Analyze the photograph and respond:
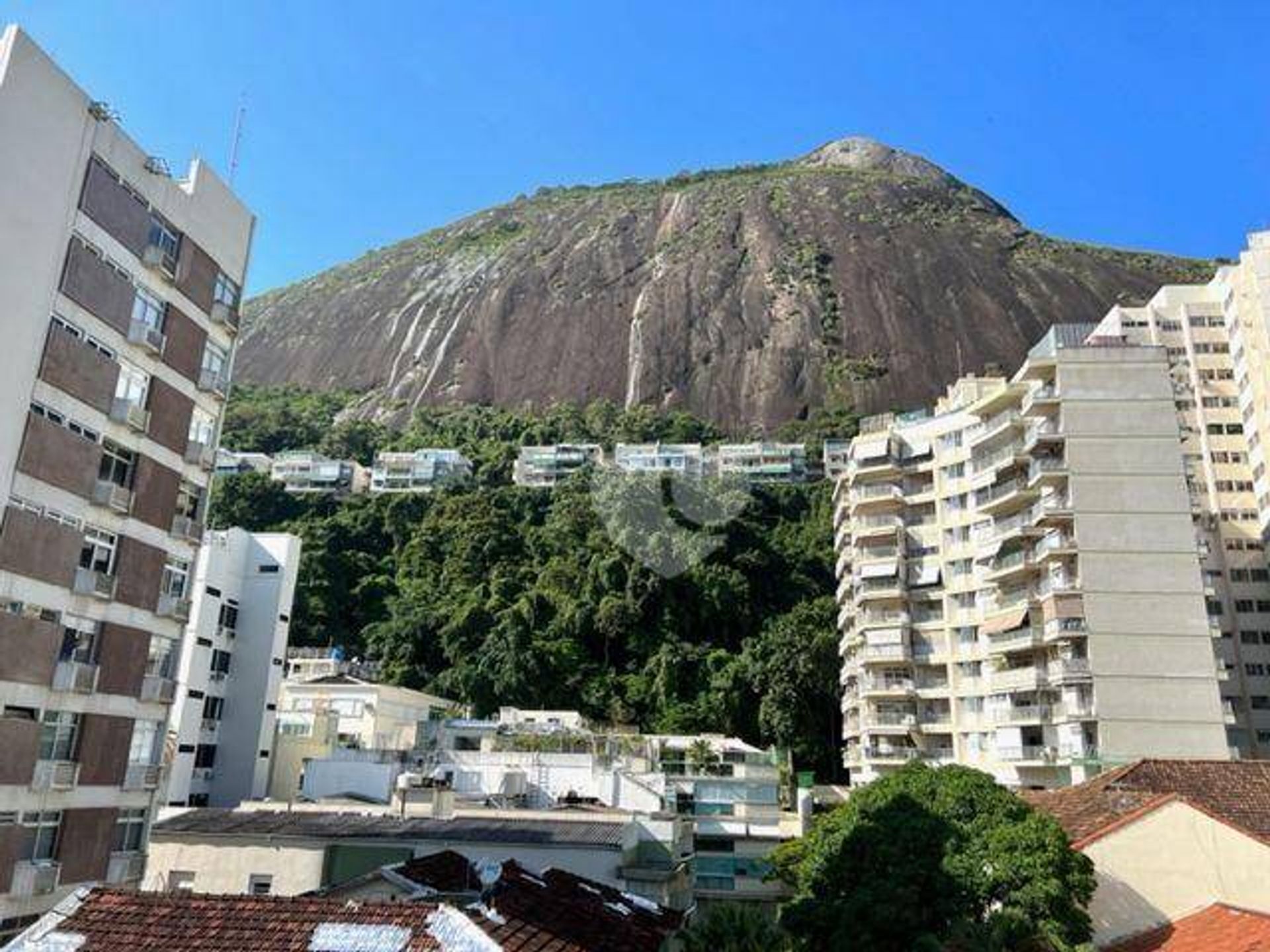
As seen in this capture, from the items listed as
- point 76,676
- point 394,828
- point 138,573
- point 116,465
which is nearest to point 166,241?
point 116,465

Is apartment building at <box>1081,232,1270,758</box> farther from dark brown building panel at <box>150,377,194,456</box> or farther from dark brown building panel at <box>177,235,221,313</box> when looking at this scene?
dark brown building panel at <box>150,377,194,456</box>

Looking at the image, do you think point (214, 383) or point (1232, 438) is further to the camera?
point (1232, 438)

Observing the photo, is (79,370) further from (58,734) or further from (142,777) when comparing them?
(142,777)

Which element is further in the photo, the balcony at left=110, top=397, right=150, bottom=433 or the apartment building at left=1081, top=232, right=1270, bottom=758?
the apartment building at left=1081, top=232, right=1270, bottom=758

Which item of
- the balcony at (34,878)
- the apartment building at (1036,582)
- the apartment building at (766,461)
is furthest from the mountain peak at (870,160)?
the balcony at (34,878)

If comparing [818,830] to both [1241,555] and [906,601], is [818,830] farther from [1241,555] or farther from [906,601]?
[1241,555]

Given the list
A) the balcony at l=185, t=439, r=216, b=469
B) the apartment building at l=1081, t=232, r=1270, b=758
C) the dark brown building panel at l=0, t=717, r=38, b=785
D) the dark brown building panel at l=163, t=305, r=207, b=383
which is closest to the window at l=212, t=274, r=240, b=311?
the dark brown building panel at l=163, t=305, r=207, b=383

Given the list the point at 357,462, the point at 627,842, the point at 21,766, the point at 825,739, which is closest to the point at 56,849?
the point at 21,766
